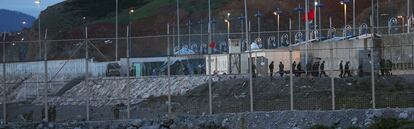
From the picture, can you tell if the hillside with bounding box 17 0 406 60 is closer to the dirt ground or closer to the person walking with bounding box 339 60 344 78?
the dirt ground

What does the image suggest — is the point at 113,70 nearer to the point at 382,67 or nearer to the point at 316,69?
the point at 316,69

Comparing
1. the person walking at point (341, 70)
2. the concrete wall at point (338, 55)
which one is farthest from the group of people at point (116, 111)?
the person walking at point (341, 70)

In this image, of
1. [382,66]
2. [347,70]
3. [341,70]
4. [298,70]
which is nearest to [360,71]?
[347,70]

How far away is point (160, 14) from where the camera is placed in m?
127

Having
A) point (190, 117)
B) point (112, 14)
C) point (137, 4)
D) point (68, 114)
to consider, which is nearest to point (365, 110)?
point (190, 117)

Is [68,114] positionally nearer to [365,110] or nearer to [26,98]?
[26,98]

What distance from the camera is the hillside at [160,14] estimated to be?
331ft

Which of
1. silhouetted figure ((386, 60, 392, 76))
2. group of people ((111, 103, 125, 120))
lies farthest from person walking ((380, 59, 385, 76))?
group of people ((111, 103, 125, 120))

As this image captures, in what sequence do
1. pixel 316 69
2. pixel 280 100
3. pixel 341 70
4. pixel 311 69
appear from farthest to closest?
1. pixel 316 69
2. pixel 311 69
3. pixel 341 70
4. pixel 280 100

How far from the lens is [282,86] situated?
116ft

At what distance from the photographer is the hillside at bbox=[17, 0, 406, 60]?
100938 millimetres

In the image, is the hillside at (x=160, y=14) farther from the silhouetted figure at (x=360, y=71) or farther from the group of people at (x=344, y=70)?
the silhouetted figure at (x=360, y=71)

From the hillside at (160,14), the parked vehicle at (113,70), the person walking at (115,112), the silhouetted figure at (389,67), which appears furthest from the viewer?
the hillside at (160,14)

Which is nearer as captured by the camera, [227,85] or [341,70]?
[341,70]
